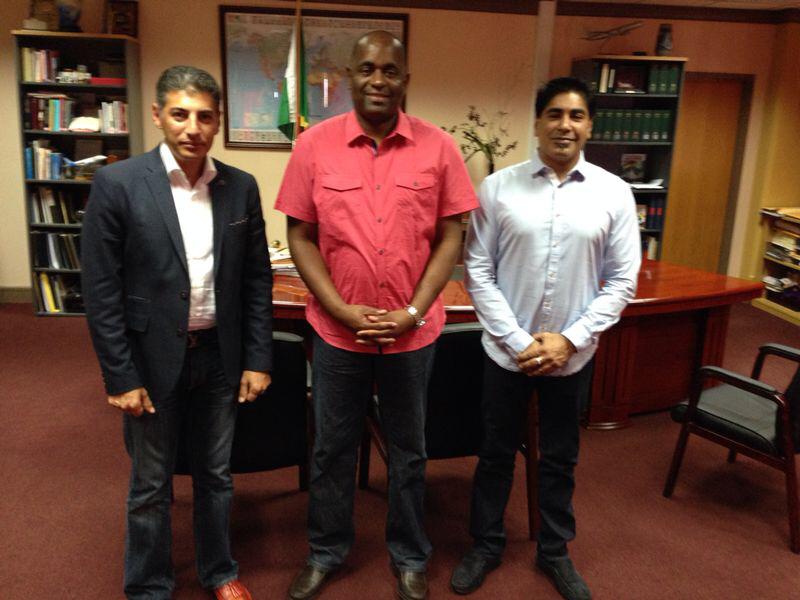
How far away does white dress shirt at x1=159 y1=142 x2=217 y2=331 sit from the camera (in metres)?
1.69

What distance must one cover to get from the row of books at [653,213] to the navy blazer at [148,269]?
4.41 metres

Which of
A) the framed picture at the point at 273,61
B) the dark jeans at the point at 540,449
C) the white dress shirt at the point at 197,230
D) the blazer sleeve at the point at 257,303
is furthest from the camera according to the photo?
the framed picture at the point at 273,61

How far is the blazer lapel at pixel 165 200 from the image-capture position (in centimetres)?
164

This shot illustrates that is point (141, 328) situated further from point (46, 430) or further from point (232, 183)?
point (46, 430)

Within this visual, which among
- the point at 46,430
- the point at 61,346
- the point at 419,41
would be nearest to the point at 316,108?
the point at 419,41

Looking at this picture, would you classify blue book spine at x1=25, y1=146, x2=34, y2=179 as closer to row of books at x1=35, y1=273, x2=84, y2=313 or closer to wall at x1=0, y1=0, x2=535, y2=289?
wall at x1=0, y1=0, x2=535, y2=289

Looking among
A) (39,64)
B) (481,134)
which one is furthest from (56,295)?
(481,134)

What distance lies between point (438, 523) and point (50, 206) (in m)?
3.94

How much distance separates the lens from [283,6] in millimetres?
5039

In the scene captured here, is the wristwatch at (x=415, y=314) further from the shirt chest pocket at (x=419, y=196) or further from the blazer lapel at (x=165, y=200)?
the blazer lapel at (x=165, y=200)

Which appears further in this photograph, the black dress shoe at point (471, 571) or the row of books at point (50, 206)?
the row of books at point (50, 206)

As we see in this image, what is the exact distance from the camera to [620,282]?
1.94 meters

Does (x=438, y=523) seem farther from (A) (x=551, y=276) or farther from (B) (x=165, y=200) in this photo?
(B) (x=165, y=200)

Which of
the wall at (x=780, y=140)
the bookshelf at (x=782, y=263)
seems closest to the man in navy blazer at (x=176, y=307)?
the bookshelf at (x=782, y=263)
